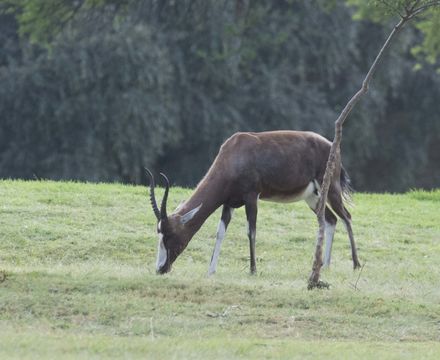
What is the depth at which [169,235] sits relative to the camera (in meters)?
13.9

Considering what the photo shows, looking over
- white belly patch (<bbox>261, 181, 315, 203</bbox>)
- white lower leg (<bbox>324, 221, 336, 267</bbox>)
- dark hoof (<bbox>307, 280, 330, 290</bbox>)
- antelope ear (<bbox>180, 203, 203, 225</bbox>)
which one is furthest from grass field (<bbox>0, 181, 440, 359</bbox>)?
white belly patch (<bbox>261, 181, 315, 203</bbox>)

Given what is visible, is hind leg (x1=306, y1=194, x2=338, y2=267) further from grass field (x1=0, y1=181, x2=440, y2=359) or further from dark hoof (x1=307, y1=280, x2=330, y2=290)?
dark hoof (x1=307, y1=280, x2=330, y2=290)

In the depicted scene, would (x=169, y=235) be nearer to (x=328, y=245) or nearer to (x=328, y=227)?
(x=328, y=245)

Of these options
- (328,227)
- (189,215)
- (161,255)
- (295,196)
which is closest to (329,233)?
(328,227)

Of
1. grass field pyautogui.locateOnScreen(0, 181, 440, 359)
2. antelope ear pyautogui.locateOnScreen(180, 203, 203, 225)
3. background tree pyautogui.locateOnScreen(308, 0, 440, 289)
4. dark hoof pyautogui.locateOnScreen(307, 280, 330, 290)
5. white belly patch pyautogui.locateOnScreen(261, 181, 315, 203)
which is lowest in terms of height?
grass field pyautogui.locateOnScreen(0, 181, 440, 359)

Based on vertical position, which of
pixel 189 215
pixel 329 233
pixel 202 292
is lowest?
pixel 202 292

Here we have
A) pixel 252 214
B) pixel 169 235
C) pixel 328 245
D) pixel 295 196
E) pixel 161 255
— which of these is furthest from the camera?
pixel 328 245

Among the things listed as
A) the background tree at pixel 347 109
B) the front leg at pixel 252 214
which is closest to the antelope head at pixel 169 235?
the front leg at pixel 252 214

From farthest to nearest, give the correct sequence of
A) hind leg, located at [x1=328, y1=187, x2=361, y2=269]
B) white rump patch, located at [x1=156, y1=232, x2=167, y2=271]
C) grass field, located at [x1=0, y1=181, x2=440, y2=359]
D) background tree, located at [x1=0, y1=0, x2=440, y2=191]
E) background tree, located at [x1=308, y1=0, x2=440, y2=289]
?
background tree, located at [x1=0, y1=0, x2=440, y2=191] → hind leg, located at [x1=328, y1=187, x2=361, y2=269] → white rump patch, located at [x1=156, y1=232, x2=167, y2=271] → background tree, located at [x1=308, y1=0, x2=440, y2=289] → grass field, located at [x1=0, y1=181, x2=440, y2=359]

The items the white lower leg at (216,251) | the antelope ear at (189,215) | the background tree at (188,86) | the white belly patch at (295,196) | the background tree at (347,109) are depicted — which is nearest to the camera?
the background tree at (347,109)

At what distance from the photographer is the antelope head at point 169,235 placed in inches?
540

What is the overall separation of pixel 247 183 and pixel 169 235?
115 centimetres

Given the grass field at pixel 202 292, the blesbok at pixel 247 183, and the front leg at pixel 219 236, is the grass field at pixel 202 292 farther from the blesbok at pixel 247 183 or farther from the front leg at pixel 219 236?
the blesbok at pixel 247 183

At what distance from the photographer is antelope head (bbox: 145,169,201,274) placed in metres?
13.7
